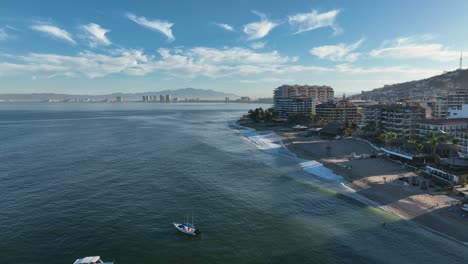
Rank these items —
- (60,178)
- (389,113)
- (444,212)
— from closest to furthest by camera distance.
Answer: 1. (444,212)
2. (60,178)
3. (389,113)

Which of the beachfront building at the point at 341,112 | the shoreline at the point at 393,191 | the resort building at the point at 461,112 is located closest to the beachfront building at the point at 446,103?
the beachfront building at the point at 341,112

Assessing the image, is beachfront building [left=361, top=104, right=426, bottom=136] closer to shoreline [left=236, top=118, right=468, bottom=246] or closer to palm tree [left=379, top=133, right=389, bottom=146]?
palm tree [left=379, top=133, right=389, bottom=146]

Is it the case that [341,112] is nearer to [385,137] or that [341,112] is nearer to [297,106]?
[297,106]

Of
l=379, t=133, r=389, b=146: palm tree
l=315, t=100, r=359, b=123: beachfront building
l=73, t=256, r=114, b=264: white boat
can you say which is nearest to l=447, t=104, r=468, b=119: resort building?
l=379, t=133, r=389, b=146: palm tree

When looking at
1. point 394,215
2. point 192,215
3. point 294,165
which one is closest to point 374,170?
point 294,165

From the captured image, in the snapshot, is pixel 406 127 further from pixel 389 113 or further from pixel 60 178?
pixel 60 178

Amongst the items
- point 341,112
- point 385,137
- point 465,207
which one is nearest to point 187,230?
point 465,207
